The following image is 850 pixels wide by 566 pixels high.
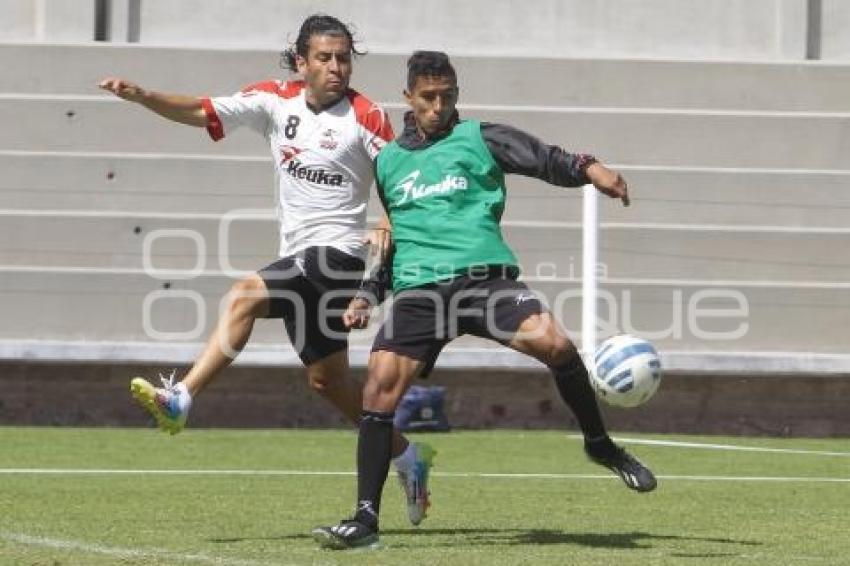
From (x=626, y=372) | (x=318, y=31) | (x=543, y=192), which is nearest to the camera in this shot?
(x=626, y=372)

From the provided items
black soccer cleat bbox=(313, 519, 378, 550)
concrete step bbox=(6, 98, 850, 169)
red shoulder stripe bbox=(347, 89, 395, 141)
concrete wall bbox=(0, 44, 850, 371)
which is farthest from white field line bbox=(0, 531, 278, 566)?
concrete step bbox=(6, 98, 850, 169)

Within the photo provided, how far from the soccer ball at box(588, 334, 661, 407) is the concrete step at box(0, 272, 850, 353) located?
9.52m

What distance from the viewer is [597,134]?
64.6ft

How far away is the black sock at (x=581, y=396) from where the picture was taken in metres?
8.26

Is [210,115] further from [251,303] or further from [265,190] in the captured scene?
[265,190]

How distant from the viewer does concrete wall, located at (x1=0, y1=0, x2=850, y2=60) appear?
2078 centimetres

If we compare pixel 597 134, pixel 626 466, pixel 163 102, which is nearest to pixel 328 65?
pixel 163 102

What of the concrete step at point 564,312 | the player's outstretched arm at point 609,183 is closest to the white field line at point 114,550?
the player's outstretched arm at point 609,183

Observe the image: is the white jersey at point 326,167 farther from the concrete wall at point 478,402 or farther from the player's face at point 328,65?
the concrete wall at point 478,402

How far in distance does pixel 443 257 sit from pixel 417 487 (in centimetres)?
116

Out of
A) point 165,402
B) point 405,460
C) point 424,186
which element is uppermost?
point 424,186

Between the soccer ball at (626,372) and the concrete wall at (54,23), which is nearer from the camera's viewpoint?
the soccer ball at (626,372)

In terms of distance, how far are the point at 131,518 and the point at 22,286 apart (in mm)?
9398

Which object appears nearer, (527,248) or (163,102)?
(163,102)
